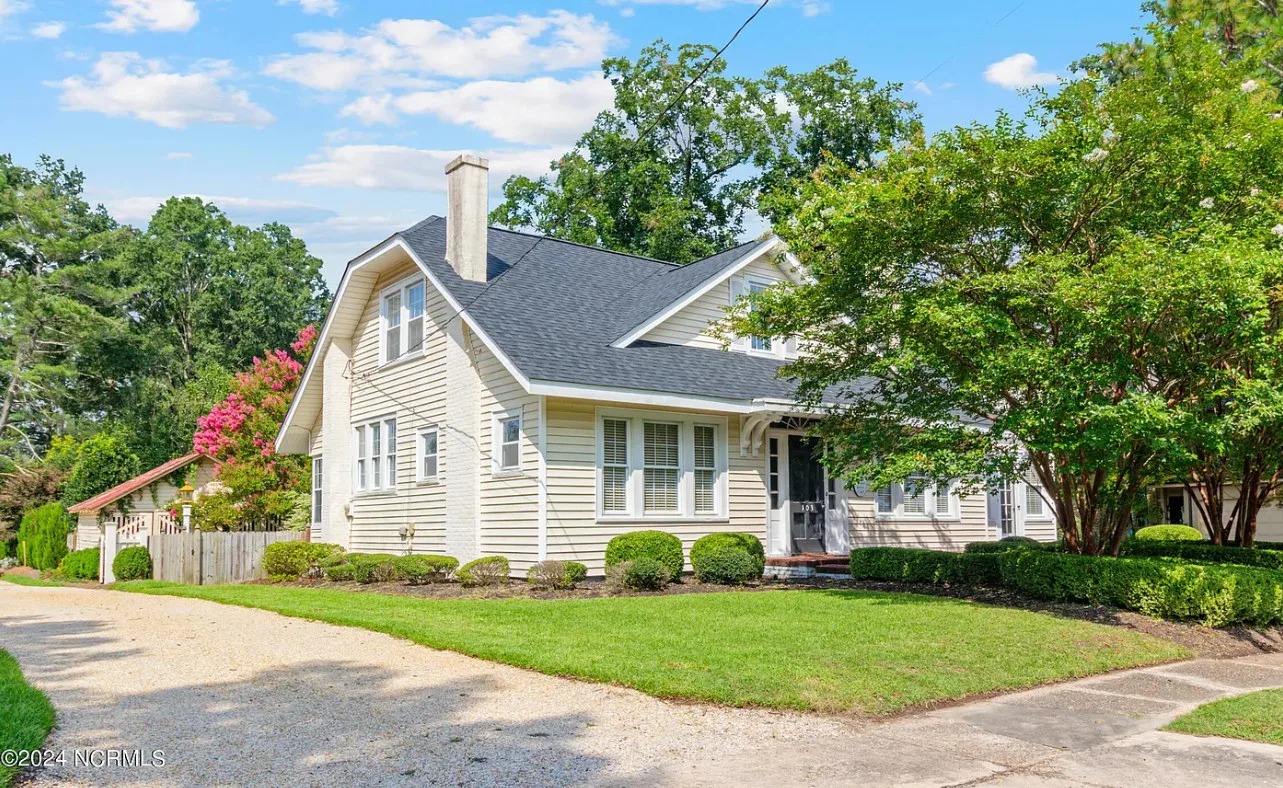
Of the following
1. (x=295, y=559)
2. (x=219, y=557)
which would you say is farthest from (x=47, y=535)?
(x=295, y=559)

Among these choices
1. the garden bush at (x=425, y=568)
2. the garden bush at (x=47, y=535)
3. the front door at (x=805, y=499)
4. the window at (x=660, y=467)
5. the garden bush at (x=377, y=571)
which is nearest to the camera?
the garden bush at (x=425, y=568)

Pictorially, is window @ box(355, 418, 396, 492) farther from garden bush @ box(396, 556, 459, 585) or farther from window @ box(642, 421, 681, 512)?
window @ box(642, 421, 681, 512)

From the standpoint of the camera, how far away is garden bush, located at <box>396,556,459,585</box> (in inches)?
685

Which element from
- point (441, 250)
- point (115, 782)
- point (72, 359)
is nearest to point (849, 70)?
point (441, 250)

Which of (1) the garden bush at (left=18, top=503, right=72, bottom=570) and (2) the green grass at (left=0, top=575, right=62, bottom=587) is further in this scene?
(1) the garden bush at (left=18, top=503, right=72, bottom=570)

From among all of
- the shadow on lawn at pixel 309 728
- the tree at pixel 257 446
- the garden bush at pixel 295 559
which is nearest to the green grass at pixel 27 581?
the tree at pixel 257 446

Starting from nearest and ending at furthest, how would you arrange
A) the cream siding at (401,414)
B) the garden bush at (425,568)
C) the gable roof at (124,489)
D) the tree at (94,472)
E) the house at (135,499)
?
the garden bush at (425,568) → the cream siding at (401,414) → the gable roof at (124,489) → the house at (135,499) → the tree at (94,472)

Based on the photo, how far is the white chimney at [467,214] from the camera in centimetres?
1914

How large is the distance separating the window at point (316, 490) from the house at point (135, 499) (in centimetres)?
620

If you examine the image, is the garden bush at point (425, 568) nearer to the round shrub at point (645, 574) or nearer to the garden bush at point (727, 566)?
the round shrub at point (645, 574)

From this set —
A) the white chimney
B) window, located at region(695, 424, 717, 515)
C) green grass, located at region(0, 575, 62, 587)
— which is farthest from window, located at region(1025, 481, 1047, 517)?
green grass, located at region(0, 575, 62, 587)

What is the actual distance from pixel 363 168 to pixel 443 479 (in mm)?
10106

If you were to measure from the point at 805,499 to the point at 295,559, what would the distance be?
33.0ft

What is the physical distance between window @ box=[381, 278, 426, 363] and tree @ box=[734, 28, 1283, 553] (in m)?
9.33
